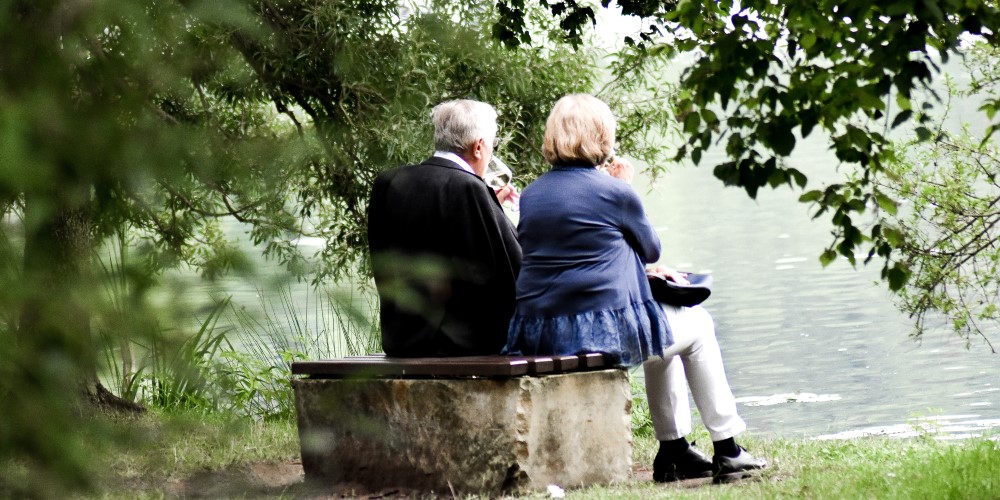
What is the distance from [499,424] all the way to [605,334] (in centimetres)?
54

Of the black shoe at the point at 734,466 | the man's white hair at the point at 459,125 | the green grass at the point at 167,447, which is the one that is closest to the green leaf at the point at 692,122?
the man's white hair at the point at 459,125

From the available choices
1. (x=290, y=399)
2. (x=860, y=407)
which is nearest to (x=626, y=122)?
(x=290, y=399)

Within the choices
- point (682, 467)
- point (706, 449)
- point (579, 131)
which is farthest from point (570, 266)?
point (706, 449)

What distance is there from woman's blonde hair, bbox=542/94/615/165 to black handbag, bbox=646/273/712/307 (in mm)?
569

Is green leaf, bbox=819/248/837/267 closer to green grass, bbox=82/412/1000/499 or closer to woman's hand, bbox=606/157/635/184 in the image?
green grass, bbox=82/412/1000/499

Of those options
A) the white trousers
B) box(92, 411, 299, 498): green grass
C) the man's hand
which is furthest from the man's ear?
box(92, 411, 299, 498): green grass

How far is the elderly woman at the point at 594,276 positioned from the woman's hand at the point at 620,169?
22 cm

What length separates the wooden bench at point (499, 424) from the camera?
468cm

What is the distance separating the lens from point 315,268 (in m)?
0.99

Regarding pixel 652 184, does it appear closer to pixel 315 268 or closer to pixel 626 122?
pixel 626 122

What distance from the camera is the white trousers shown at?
5.13 metres

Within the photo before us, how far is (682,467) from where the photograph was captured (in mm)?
5262

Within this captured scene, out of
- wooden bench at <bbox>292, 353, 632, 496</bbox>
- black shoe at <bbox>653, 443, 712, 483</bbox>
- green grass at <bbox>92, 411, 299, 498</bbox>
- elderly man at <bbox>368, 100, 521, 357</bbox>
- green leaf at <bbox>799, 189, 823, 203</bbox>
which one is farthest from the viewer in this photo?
black shoe at <bbox>653, 443, 712, 483</bbox>

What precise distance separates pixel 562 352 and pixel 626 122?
13.4 feet
